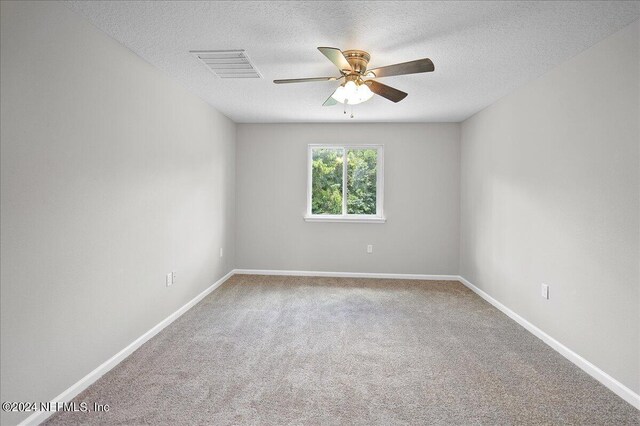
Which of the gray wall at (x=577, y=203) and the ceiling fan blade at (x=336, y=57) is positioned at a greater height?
the ceiling fan blade at (x=336, y=57)

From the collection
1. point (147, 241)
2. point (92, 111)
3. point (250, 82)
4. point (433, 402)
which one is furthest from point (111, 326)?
point (250, 82)

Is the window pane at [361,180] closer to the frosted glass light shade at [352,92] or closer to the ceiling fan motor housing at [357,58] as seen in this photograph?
the frosted glass light shade at [352,92]

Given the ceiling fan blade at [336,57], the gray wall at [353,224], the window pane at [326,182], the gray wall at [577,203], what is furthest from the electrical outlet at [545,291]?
the window pane at [326,182]

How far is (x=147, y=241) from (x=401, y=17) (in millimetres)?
2448

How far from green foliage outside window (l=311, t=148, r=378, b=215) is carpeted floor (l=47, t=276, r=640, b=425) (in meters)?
1.94

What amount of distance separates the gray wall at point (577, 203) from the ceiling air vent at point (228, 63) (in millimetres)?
2435

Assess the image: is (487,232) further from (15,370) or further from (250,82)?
(15,370)

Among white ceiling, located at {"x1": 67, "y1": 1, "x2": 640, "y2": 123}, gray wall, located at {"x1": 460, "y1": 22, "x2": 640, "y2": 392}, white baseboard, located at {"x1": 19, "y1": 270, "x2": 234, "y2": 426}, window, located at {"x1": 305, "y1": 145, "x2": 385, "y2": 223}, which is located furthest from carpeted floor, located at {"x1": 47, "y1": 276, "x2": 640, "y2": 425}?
white ceiling, located at {"x1": 67, "y1": 1, "x2": 640, "y2": 123}

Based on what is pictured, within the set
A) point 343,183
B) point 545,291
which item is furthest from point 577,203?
point 343,183

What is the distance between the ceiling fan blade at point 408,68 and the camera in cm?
227

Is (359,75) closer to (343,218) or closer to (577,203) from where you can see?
(577,203)

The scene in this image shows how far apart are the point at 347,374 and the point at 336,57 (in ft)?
6.68

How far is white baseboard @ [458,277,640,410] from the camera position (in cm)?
214

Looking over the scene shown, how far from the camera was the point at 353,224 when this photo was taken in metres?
5.40
